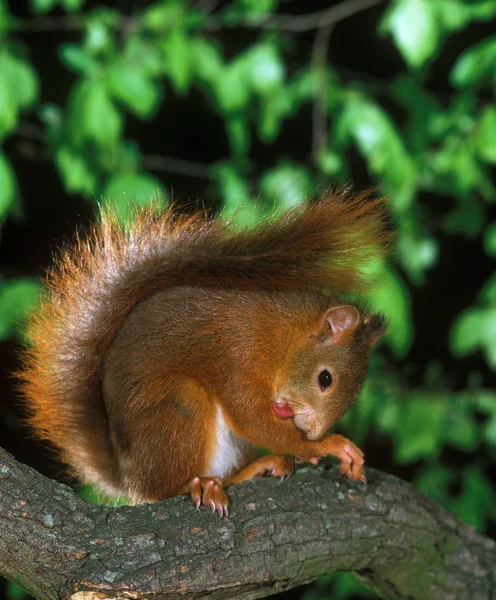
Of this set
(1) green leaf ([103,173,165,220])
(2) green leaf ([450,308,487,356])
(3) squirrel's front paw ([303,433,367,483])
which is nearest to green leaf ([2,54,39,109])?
(1) green leaf ([103,173,165,220])

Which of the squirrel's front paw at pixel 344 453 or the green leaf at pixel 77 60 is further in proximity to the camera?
the green leaf at pixel 77 60

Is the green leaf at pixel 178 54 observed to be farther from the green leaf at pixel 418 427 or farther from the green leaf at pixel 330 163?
the green leaf at pixel 418 427

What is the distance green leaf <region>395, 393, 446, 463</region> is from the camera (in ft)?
8.02

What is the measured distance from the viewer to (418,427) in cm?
250

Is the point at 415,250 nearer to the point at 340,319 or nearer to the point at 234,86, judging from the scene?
the point at 234,86

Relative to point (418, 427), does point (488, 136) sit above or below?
above

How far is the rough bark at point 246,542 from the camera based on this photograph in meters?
1.23

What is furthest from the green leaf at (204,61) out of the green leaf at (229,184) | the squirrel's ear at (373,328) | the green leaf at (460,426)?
the green leaf at (460,426)

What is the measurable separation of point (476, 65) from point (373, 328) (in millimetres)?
881

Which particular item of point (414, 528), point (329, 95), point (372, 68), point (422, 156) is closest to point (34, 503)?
point (414, 528)

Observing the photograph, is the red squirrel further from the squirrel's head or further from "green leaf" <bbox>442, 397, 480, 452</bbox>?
"green leaf" <bbox>442, 397, 480, 452</bbox>

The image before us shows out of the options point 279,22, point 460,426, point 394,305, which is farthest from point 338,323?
point 279,22

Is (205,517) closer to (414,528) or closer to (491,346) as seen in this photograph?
(414,528)

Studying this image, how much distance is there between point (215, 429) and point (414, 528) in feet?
1.58
